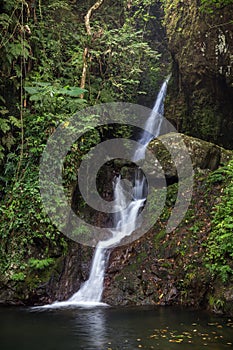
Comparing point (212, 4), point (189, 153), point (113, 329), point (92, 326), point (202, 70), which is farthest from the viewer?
point (202, 70)

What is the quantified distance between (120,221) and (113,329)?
14.5 feet

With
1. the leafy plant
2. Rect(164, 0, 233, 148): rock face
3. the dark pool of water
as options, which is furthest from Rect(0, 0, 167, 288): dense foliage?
the dark pool of water

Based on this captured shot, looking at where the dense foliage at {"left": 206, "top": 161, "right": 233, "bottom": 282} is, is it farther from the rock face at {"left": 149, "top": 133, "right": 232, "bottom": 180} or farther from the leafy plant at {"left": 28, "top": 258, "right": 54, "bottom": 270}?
the leafy plant at {"left": 28, "top": 258, "right": 54, "bottom": 270}

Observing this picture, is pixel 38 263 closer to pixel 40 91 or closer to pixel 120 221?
pixel 120 221

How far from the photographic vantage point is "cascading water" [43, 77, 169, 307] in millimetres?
8352

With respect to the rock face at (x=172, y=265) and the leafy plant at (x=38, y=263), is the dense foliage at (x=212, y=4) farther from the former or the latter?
the leafy plant at (x=38, y=263)

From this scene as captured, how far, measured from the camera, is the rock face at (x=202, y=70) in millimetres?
10812

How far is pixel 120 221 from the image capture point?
34.0ft

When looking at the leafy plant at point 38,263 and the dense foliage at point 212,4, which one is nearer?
the leafy plant at point 38,263

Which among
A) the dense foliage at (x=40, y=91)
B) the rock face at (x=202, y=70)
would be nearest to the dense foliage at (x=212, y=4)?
the rock face at (x=202, y=70)

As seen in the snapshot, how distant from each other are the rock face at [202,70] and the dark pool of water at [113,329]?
678cm

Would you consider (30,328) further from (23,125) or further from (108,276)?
(23,125)

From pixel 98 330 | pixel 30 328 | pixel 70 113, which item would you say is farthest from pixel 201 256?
pixel 70 113

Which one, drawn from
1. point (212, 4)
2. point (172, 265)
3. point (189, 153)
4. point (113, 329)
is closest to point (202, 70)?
point (212, 4)
